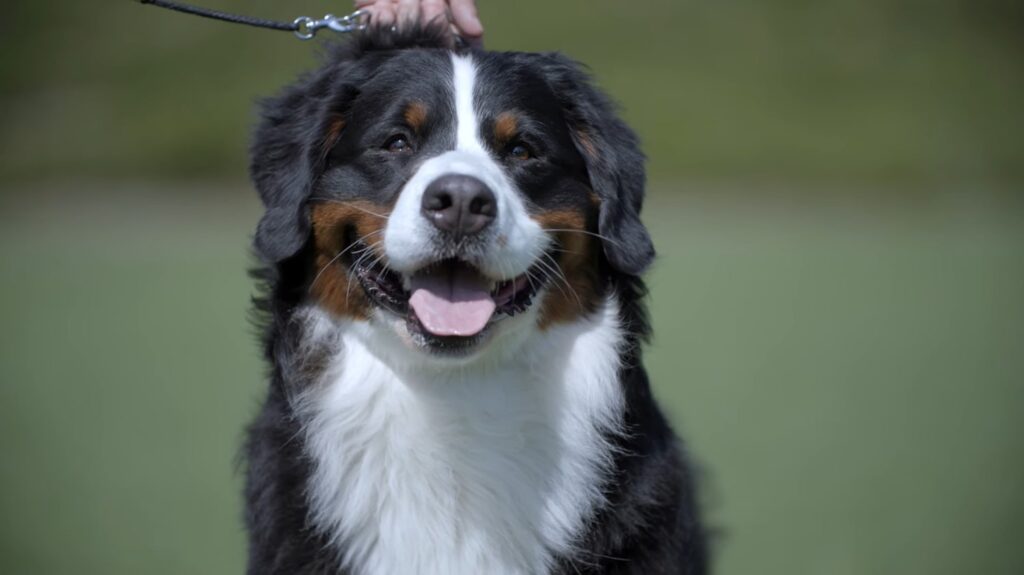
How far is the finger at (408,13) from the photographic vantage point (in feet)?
13.9

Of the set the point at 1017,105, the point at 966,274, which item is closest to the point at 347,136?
the point at 966,274

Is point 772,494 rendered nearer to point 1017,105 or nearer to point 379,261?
point 379,261

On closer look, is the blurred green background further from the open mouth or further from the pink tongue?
the pink tongue

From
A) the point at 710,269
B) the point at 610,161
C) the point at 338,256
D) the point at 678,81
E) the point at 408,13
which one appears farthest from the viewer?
the point at 678,81

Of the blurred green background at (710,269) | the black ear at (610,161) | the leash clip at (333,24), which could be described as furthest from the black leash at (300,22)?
the black ear at (610,161)

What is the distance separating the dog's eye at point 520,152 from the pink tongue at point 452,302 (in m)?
0.45

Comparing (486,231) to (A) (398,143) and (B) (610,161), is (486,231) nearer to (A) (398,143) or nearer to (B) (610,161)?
(A) (398,143)

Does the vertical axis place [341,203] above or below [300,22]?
below

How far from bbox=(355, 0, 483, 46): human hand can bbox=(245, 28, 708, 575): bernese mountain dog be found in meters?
0.39

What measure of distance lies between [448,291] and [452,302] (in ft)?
0.16

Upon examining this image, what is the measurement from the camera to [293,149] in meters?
3.99

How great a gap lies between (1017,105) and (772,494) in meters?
26.9

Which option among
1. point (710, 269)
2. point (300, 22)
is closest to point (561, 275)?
point (300, 22)

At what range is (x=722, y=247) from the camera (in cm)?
1652
